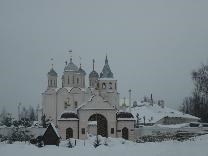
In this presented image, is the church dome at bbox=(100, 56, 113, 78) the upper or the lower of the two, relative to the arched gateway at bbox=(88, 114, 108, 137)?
upper

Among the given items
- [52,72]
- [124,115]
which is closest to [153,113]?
[124,115]

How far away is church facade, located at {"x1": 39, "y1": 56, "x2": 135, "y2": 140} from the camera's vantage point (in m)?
55.1

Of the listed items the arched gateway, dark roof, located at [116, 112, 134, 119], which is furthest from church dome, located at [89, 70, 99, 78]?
the arched gateway

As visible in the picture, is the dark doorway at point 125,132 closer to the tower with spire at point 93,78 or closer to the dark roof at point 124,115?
the dark roof at point 124,115

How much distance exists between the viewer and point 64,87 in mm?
64062

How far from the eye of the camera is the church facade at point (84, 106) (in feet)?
181

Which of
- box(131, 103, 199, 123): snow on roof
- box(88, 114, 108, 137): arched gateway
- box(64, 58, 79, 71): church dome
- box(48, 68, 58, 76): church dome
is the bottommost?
box(88, 114, 108, 137): arched gateway

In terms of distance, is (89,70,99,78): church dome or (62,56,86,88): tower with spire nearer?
(62,56,86,88): tower with spire

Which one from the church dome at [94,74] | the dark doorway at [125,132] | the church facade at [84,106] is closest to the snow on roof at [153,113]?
the church facade at [84,106]

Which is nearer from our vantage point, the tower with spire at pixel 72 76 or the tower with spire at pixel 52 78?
the tower with spire at pixel 72 76

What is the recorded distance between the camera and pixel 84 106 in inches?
2188

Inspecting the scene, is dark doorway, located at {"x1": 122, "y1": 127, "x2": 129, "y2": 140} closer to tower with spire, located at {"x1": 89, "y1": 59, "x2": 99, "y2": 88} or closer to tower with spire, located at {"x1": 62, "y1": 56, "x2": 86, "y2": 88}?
tower with spire, located at {"x1": 62, "y1": 56, "x2": 86, "y2": 88}

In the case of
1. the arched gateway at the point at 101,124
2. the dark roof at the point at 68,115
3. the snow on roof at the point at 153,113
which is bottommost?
the arched gateway at the point at 101,124

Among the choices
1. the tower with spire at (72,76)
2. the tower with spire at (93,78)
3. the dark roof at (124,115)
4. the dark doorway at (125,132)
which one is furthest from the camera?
the tower with spire at (93,78)
